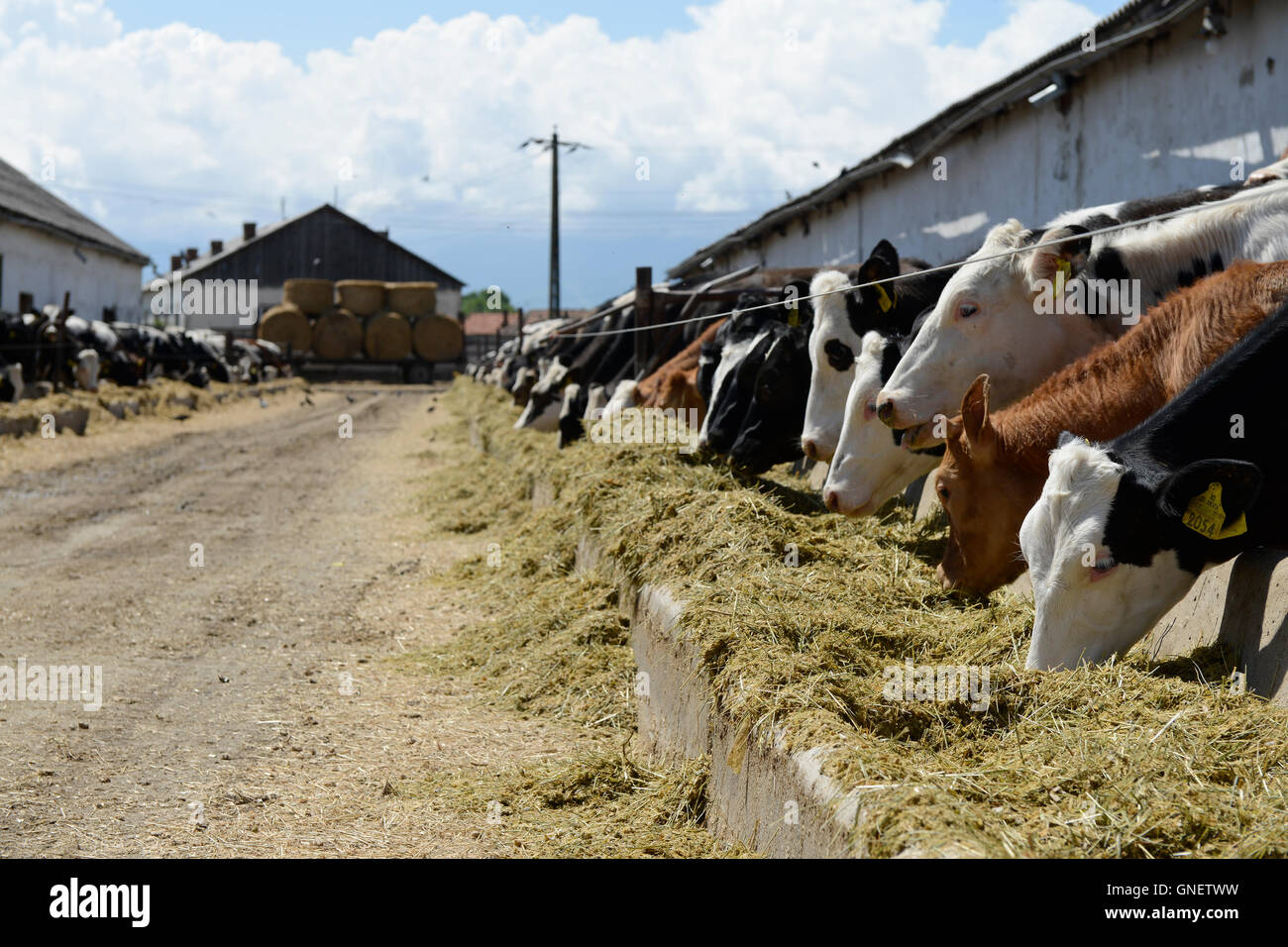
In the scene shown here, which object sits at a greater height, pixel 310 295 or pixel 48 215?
pixel 48 215

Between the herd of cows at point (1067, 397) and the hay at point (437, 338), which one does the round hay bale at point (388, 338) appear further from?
the herd of cows at point (1067, 397)

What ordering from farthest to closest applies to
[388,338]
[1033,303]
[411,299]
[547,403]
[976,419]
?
[411,299] → [388,338] → [547,403] → [1033,303] → [976,419]

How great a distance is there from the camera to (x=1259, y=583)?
367cm

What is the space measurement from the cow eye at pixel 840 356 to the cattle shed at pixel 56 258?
24581 mm

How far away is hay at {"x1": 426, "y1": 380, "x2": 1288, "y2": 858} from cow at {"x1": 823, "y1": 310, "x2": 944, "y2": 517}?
185 millimetres

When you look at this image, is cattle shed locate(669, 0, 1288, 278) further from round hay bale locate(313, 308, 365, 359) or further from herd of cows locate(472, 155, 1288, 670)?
round hay bale locate(313, 308, 365, 359)

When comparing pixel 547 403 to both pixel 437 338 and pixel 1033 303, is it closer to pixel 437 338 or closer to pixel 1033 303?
pixel 1033 303

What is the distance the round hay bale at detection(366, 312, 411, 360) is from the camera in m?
49.7

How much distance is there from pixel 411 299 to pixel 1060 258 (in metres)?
47.8

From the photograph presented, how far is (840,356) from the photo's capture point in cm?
718

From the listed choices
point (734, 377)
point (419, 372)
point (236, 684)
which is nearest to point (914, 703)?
point (236, 684)

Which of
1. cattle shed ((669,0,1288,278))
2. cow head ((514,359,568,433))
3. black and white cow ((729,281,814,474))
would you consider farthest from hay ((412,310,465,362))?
black and white cow ((729,281,814,474))

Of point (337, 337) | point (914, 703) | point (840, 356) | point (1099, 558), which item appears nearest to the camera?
→ point (914, 703)
